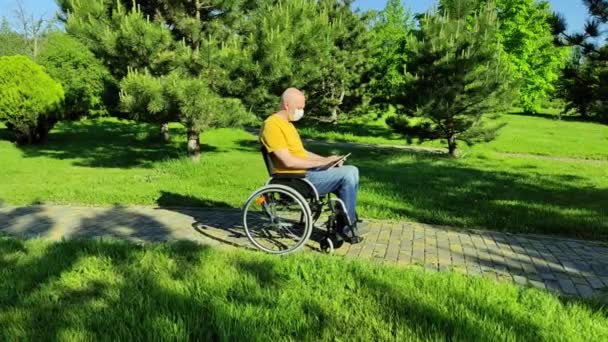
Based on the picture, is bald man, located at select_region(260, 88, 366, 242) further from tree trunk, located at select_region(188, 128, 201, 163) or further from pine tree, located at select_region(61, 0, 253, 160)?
tree trunk, located at select_region(188, 128, 201, 163)

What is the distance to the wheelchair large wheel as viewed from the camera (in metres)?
4.77

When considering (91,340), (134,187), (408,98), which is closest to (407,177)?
(134,187)

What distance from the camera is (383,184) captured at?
911cm

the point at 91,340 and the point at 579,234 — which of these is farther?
the point at 579,234

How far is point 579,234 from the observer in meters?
6.01

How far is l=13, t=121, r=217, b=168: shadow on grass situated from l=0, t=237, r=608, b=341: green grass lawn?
8.66 m

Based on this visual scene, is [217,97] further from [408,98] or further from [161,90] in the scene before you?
[408,98]

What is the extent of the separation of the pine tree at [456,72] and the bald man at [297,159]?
10.7m

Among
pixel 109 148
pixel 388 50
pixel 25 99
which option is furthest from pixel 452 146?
pixel 388 50

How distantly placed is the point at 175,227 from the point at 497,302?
3824 millimetres

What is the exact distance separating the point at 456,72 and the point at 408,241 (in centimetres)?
1058

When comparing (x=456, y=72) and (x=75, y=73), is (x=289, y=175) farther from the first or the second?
(x=75, y=73)

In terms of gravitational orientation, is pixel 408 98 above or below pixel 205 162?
above

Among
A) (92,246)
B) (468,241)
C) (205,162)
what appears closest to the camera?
(92,246)
